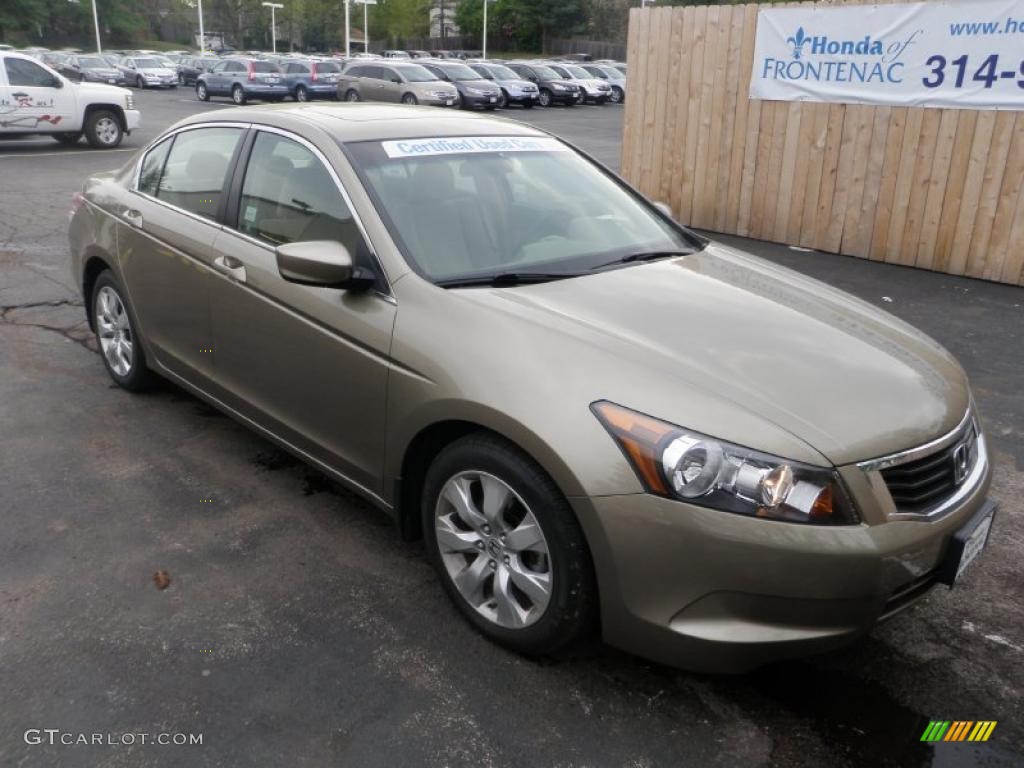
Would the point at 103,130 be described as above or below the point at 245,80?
below

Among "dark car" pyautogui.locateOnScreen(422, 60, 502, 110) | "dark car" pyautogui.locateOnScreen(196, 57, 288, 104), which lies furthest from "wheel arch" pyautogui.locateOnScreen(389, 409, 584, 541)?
"dark car" pyautogui.locateOnScreen(196, 57, 288, 104)

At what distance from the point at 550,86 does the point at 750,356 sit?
33390 mm

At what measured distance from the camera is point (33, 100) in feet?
51.6

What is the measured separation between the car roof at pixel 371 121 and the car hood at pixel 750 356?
3.36 feet

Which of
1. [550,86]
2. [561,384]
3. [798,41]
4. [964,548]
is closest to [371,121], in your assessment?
[561,384]

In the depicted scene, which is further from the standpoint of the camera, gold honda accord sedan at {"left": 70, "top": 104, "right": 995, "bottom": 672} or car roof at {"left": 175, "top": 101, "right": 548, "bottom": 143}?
car roof at {"left": 175, "top": 101, "right": 548, "bottom": 143}

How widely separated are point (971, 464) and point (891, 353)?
441 millimetres

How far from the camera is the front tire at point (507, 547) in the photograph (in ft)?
8.55

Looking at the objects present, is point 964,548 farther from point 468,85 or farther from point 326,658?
point 468,85

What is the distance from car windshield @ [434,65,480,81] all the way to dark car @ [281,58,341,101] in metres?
4.21

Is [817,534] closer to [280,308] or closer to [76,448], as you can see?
[280,308]

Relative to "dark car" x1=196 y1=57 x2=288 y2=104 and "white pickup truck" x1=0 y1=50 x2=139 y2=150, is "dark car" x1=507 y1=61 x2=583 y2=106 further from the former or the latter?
"white pickup truck" x1=0 y1=50 x2=139 y2=150

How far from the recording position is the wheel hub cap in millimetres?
2729

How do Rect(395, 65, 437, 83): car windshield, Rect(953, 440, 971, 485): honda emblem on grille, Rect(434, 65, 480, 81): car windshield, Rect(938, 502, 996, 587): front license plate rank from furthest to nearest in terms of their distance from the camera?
Rect(434, 65, 480, 81): car windshield < Rect(395, 65, 437, 83): car windshield < Rect(953, 440, 971, 485): honda emblem on grille < Rect(938, 502, 996, 587): front license plate
